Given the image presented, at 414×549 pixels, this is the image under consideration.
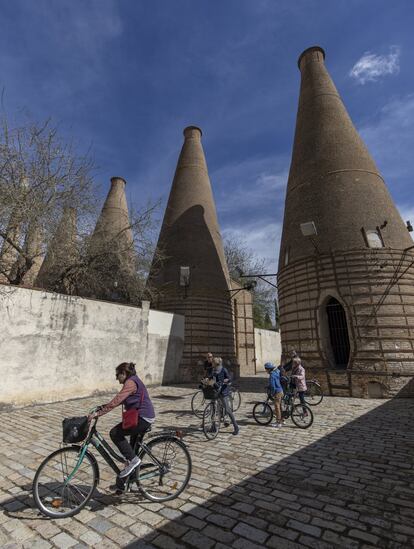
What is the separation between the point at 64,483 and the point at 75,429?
63 centimetres

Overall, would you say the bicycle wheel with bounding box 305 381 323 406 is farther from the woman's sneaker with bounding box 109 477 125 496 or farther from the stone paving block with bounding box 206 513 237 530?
the woman's sneaker with bounding box 109 477 125 496

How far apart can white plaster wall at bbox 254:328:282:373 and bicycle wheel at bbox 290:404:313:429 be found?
19149 mm

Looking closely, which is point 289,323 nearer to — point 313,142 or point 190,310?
point 190,310

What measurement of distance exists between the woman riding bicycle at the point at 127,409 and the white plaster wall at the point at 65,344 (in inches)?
295

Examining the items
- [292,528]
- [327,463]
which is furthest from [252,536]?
[327,463]

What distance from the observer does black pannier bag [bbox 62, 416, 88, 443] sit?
3.44 m

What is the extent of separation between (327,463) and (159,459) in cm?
275

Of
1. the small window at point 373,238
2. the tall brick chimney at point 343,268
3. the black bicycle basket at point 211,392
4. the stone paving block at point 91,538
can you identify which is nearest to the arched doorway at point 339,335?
the tall brick chimney at point 343,268

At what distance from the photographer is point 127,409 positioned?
379cm

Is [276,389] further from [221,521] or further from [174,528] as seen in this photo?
[174,528]

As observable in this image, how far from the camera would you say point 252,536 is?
3.07 m

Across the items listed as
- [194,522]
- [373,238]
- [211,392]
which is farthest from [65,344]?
[373,238]

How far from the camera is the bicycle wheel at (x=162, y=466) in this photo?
3783 millimetres

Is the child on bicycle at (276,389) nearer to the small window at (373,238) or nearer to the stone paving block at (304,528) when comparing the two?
the stone paving block at (304,528)
